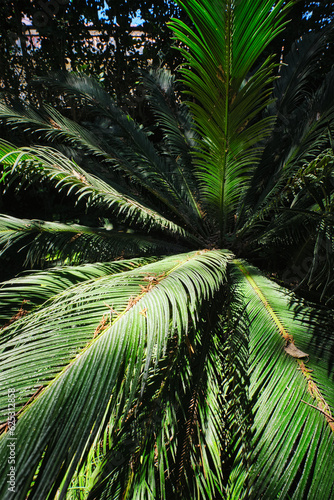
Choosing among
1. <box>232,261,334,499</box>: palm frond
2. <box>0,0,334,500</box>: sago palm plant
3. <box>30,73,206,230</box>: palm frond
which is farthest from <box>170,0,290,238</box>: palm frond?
<box>232,261,334,499</box>: palm frond

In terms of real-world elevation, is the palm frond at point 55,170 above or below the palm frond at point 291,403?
above

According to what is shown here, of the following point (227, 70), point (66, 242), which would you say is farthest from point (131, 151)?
point (227, 70)

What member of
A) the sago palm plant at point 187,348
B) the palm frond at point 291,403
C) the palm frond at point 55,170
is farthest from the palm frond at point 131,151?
the palm frond at point 291,403

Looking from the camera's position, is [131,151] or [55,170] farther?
[131,151]

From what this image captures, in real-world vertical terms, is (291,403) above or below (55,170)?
below

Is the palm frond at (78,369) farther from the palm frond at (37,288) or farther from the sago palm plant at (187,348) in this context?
the palm frond at (37,288)

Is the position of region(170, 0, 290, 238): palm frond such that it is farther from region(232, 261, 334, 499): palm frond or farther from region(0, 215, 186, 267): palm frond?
region(232, 261, 334, 499): palm frond

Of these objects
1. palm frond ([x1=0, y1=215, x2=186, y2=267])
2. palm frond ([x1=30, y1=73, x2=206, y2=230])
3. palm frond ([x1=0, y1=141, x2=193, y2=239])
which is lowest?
palm frond ([x1=0, y1=215, x2=186, y2=267])

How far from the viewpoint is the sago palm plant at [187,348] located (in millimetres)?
532

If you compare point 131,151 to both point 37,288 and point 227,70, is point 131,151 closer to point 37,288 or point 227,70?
point 227,70

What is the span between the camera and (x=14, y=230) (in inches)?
47.5

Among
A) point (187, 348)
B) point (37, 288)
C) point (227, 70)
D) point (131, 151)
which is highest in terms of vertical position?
point (227, 70)

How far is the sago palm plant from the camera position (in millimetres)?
532

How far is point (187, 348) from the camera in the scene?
1.03m
